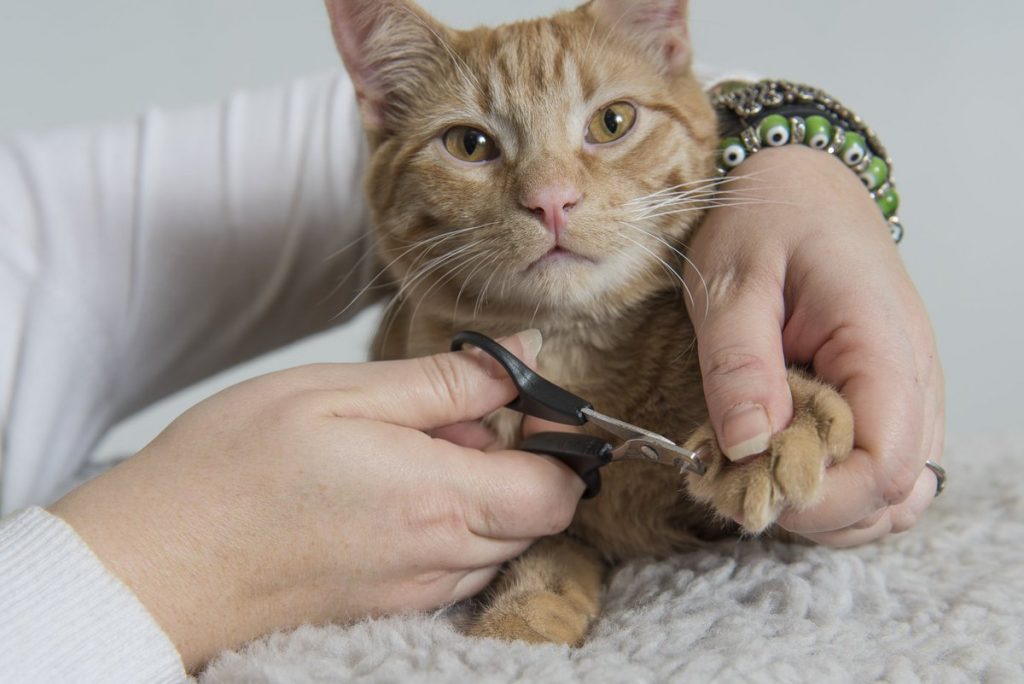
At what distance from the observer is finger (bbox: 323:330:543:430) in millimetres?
969

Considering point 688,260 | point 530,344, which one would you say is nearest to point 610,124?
point 688,260

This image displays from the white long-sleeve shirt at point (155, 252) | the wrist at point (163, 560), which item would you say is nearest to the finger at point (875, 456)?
the wrist at point (163, 560)

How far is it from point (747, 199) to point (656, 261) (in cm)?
14

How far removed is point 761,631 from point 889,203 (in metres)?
0.66

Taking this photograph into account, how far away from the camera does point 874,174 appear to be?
1.18 metres

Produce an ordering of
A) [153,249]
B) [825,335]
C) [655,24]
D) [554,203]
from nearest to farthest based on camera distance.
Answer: [825,335], [554,203], [655,24], [153,249]

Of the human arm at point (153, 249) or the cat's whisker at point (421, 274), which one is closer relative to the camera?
the cat's whisker at point (421, 274)

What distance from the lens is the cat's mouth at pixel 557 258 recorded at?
3.42ft

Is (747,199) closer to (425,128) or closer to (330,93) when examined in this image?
(425,128)

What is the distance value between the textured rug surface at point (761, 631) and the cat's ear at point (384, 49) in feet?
2.62

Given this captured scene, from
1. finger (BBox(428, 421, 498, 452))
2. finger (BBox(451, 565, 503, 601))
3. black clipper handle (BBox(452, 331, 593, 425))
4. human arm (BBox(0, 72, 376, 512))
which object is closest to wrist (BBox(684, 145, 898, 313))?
black clipper handle (BBox(452, 331, 593, 425))

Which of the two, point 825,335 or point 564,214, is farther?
point 564,214

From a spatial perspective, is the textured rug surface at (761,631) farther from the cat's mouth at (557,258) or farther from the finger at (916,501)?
the cat's mouth at (557,258)

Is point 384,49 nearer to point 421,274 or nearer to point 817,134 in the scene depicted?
point 421,274
